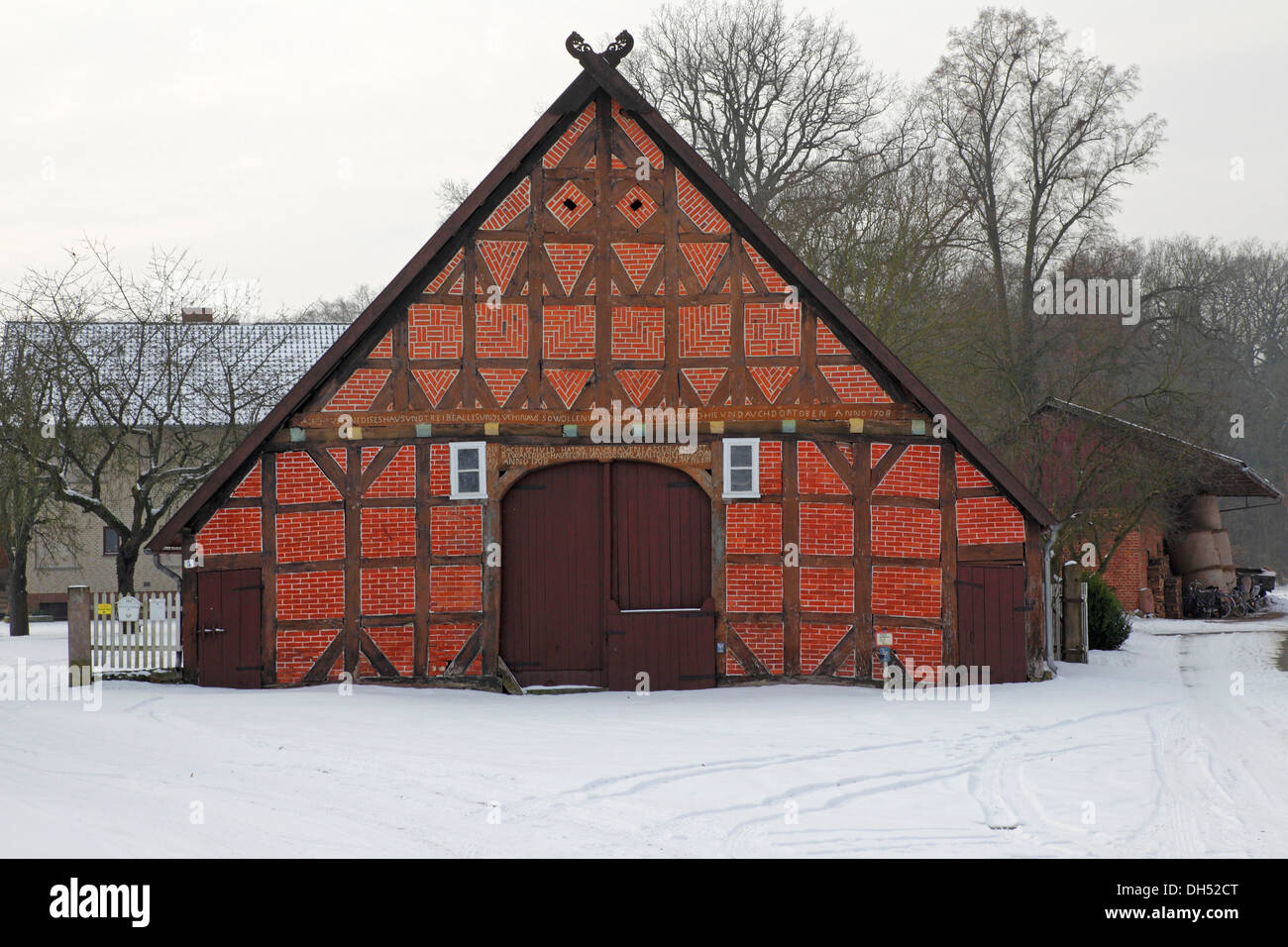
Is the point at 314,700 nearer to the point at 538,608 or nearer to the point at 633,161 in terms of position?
the point at 538,608

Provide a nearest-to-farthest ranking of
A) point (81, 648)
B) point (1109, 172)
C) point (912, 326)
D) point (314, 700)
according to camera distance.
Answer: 1. point (314, 700)
2. point (81, 648)
3. point (912, 326)
4. point (1109, 172)

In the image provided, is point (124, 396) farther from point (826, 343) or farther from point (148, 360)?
point (826, 343)

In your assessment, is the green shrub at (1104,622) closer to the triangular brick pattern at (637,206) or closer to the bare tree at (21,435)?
the triangular brick pattern at (637,206)

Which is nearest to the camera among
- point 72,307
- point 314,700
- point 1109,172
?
point 314,700

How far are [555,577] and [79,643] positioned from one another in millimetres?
5591

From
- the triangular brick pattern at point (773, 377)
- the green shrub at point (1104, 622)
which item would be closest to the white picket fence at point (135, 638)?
the triangular brick pattern at point (773, 377)

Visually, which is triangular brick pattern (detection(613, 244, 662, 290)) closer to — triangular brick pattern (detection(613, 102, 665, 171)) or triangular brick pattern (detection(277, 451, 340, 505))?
triangular brick pattern (detection(613, 102, 665, 171))

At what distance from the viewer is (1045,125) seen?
3572cm

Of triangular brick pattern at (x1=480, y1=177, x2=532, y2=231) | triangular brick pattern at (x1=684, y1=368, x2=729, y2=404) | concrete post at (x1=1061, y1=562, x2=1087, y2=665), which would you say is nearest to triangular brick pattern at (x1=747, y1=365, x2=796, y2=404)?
triangular brick pattern at (x1=684, y1=368, x2=729, y2=404)

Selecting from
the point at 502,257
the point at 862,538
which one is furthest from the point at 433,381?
the point at 862,538

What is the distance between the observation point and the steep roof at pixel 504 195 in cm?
1520

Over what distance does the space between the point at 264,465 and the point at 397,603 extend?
7.40 ft
